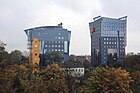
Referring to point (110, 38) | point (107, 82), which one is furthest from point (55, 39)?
point (107, 82)

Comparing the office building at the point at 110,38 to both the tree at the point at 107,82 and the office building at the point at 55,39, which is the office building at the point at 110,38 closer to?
the office building at the point at 55,39

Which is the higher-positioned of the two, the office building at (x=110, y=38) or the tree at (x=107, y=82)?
the office building at (x=110, y=38)

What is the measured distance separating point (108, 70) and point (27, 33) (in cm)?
5520

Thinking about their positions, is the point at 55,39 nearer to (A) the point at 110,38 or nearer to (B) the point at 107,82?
(A) the point at 110,38

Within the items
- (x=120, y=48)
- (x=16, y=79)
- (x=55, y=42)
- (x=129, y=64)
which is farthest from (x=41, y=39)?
(x=16, y=79)

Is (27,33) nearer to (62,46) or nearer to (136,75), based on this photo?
(62,46)

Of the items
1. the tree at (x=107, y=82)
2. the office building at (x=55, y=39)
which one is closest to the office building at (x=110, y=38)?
the office building at (x=55, y=39)

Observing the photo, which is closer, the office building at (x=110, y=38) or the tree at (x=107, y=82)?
the tree at (x=107, y=82)

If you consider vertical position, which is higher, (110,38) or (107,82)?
(110,38)

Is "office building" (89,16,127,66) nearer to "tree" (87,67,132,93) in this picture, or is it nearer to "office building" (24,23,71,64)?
"office building" (24,23,71,64)

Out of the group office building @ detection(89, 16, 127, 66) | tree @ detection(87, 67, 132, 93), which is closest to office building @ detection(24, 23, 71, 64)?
office building @ detection(89, 16, 127, 66)

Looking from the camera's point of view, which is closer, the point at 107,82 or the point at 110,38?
the point at 107,82

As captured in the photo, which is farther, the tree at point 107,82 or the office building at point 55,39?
the office building at point 55,39

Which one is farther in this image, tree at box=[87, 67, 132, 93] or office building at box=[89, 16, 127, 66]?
office building at box=[89, 16, 127, 66]
